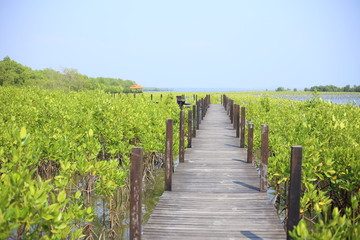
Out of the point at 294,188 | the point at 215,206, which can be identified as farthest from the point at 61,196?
the point at 215,206

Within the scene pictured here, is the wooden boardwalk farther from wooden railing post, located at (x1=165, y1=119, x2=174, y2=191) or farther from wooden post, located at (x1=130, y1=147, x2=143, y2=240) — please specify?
wooden post, located at (x1=130, y1=147, x2=143, y2=240)

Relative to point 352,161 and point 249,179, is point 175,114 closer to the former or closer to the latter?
point 249,179

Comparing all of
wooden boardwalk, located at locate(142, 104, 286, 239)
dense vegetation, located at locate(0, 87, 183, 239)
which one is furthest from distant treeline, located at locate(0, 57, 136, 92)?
wooden boardwalk, located at locate(142, 104, 286, 239)

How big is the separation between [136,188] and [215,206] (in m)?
2.02

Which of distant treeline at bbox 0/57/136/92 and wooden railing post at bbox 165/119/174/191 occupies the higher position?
distant treeline at bbox 0/57/136/92

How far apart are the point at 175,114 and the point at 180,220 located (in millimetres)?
9375

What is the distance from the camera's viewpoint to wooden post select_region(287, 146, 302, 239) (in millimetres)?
3877

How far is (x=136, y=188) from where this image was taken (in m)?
3.97

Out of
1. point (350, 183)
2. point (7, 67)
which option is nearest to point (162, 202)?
point (350, 183)

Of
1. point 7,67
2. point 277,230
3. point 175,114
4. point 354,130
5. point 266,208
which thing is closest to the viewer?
point 277,230

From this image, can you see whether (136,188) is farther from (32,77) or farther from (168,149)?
(32,77)

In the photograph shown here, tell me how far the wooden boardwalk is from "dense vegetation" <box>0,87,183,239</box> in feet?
3.36

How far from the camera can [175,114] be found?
1410cm

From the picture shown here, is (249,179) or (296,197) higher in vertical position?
(296,197)
